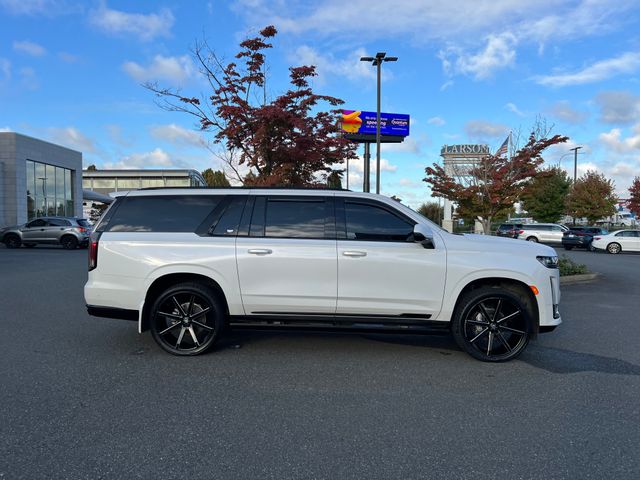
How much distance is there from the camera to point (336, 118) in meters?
13.9

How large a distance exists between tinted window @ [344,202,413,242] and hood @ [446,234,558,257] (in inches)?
20.4

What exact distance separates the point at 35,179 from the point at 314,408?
112 feet

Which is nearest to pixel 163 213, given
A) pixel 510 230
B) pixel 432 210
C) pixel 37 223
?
pixel 37 223

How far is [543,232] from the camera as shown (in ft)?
107

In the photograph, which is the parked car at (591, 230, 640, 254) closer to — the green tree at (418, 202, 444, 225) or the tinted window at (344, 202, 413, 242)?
the tinted window at (344, 202, 413, 242)

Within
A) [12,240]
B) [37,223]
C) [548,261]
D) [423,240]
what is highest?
[423,240]

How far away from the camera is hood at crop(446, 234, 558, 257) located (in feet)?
17.6

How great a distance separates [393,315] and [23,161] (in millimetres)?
31949

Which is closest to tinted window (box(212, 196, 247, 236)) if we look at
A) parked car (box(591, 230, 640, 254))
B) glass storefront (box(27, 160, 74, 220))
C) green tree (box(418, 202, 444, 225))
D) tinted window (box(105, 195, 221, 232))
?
tinted window (box(105, 195, 221, 232))

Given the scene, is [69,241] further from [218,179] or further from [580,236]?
[580,236]

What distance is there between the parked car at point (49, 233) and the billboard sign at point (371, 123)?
2083 cm

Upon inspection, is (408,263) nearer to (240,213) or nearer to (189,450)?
(240,213)

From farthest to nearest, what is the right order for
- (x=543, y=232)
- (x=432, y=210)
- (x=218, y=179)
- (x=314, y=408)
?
(x=432, y=210), (x=218, y=179), (x=543, y=232), (x=314, y=408)

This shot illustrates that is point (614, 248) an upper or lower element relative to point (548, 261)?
lower
